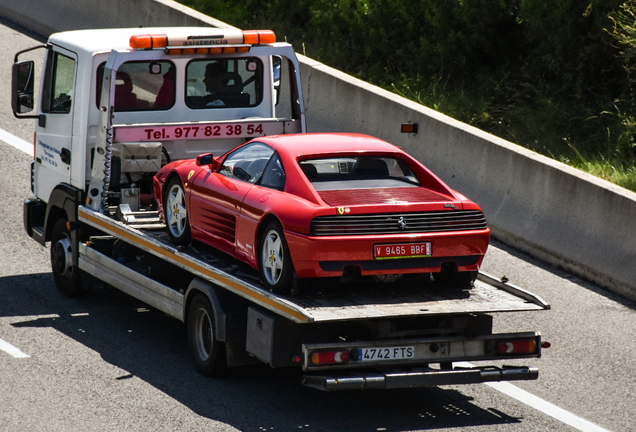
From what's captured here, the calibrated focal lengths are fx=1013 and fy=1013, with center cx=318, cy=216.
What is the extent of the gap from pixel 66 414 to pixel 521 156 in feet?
24.1

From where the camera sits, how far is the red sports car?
8125 millimetres

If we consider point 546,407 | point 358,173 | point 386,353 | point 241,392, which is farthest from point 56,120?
point 546,407

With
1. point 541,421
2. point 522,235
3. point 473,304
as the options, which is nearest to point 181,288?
point 473,304

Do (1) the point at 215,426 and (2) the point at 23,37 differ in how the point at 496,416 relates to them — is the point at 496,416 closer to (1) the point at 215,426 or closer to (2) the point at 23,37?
(1) the point at 215,426

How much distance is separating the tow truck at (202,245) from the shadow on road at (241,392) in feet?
0.93

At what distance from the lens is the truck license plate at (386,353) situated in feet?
26.2

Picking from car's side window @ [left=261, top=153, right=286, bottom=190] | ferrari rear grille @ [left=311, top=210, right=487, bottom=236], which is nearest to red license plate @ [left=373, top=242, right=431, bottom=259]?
ferrari rear grille @ [left=311, top=210, right=487, bottom=236]

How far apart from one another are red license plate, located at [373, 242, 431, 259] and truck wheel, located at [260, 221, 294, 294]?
2.38 ft

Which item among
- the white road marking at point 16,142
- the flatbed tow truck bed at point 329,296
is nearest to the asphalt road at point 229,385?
Result: the flatbed tow truck bed at point 329,296

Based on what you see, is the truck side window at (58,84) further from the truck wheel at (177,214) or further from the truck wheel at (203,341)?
the truck wheel at (203,341)

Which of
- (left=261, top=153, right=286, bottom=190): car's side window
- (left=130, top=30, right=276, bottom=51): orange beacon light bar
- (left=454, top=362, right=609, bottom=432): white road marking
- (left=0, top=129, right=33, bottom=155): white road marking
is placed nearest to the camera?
(left=454, top=362, right=609, bottom=432): white road marking

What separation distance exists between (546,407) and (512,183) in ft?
17.0

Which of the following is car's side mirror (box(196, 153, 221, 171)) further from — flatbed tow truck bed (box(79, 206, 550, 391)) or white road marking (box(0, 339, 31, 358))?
white road marking (box(0, 339, 31, 358))

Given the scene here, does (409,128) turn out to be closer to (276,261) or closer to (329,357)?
(276,261)
